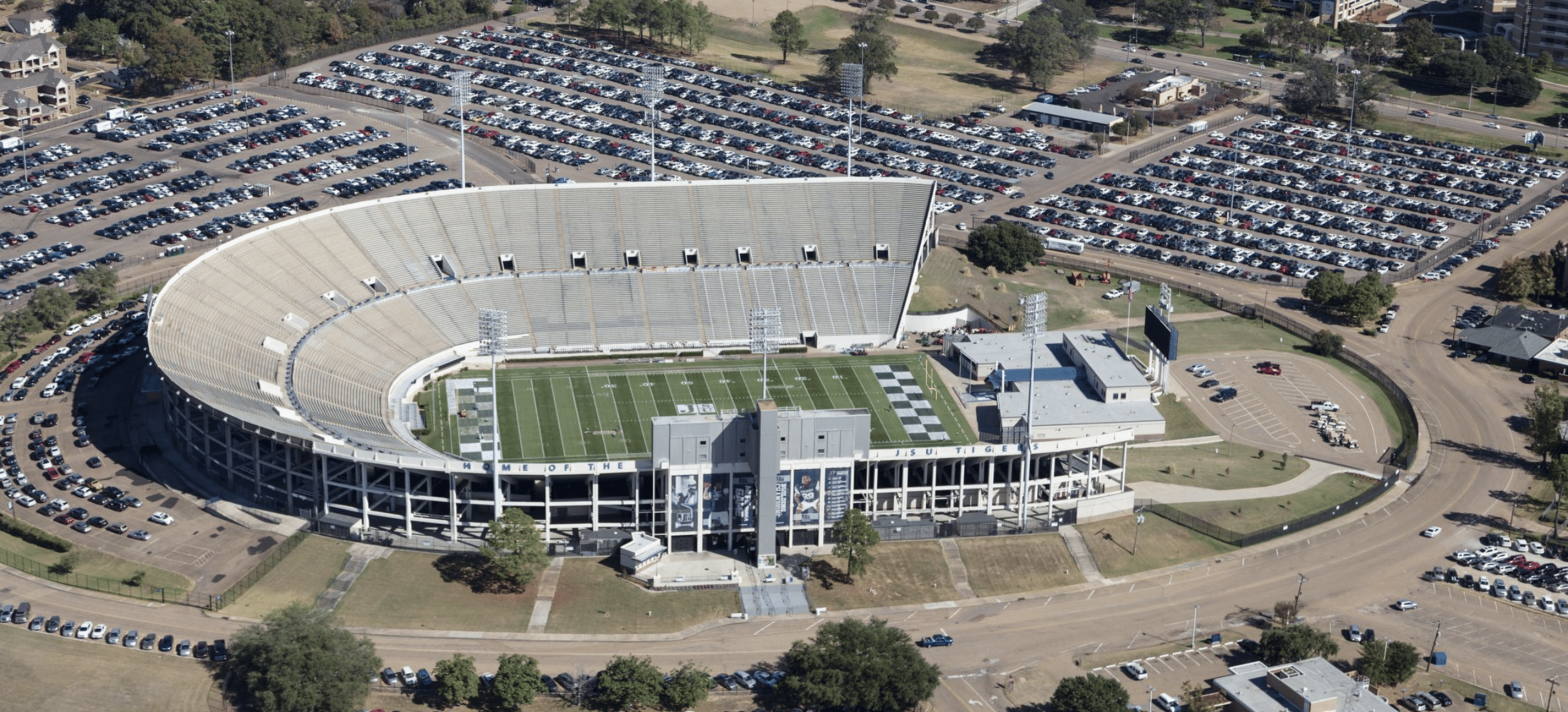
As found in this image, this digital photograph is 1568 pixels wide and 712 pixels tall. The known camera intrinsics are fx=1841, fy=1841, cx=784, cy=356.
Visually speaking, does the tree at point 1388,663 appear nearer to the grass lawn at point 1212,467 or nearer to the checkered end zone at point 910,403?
the grass lawn at point 1212,467

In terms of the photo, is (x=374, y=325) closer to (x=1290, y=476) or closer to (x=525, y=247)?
(x=525, y=247)

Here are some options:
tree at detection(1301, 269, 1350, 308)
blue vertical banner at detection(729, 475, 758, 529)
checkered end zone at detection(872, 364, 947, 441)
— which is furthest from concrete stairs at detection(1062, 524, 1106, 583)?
tree at detection(1301, 269, 1350, 308)

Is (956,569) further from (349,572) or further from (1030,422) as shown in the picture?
(349,572)

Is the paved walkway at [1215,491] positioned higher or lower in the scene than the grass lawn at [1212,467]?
lower

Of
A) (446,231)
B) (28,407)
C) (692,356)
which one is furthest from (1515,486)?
(28,407)

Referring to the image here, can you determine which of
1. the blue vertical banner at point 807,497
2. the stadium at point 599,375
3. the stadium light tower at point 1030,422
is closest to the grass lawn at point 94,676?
the stadium at point 599,375

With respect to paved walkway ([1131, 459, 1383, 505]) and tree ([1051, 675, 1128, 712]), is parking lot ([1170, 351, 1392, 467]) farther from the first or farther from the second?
tree ([1051, 675, 1128, 712])

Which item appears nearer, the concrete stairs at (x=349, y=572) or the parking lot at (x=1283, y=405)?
the concrete stairs at (x=349, y=572)
